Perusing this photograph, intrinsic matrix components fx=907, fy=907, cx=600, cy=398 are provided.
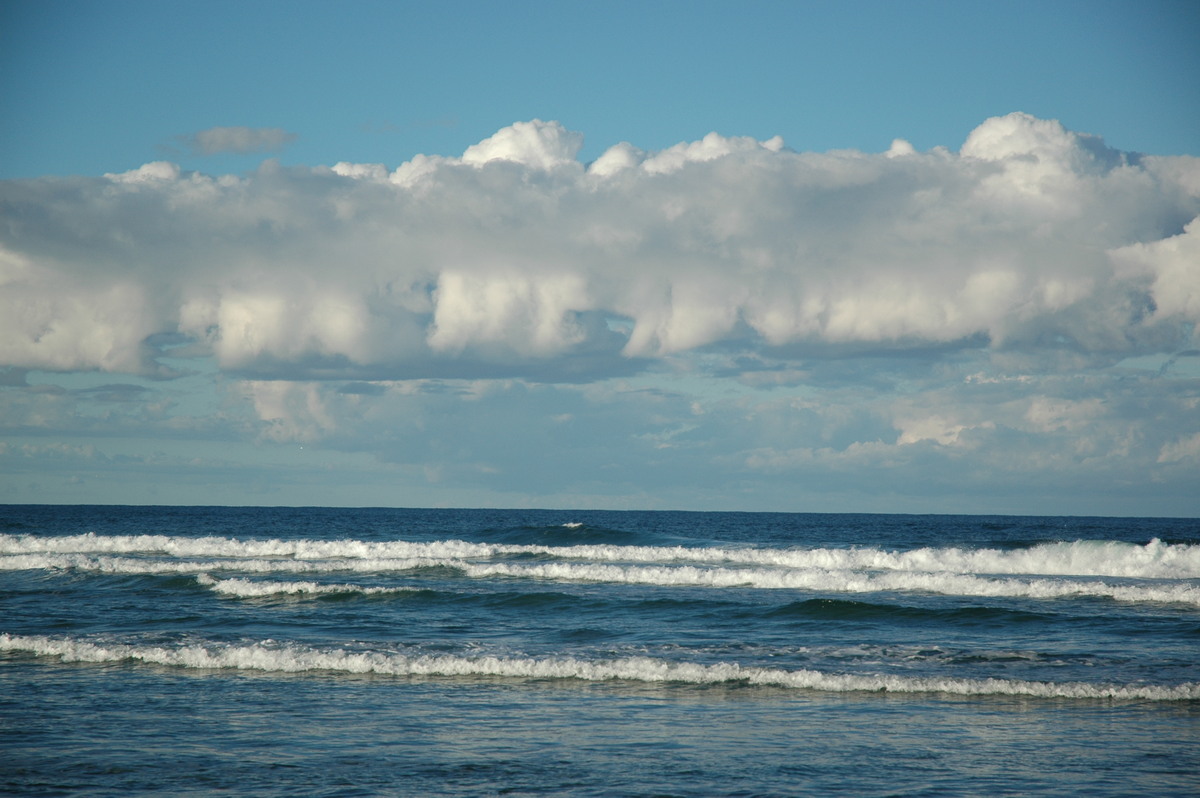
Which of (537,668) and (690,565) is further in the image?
(690,565)

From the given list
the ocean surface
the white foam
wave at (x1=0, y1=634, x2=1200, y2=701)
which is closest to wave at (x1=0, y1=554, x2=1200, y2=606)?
the ocean surface

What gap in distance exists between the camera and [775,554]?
4547 centimetres

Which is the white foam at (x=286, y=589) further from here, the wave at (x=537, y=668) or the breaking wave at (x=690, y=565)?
the wave at (x=537, y=668)

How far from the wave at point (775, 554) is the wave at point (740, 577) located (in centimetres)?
563

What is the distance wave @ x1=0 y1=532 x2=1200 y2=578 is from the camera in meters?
39.7

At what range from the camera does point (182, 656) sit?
59.2ft

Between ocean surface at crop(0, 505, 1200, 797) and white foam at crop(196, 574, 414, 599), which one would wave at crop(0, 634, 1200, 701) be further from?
white foam at crop(196, 574, 414, 599)

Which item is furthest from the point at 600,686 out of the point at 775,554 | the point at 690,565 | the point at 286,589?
the point at 775,554

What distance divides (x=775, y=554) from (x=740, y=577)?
15329 mm

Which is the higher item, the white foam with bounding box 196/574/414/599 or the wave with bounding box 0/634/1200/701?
the wave with bounding box 0/634/1200/701

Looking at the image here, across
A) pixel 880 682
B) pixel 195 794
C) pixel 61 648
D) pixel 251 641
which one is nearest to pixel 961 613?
pixel 880 682

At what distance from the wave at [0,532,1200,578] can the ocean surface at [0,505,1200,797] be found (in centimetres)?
1138

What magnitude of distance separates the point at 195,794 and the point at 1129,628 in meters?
20.9

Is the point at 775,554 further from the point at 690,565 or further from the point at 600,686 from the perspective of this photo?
the point at 600,686
